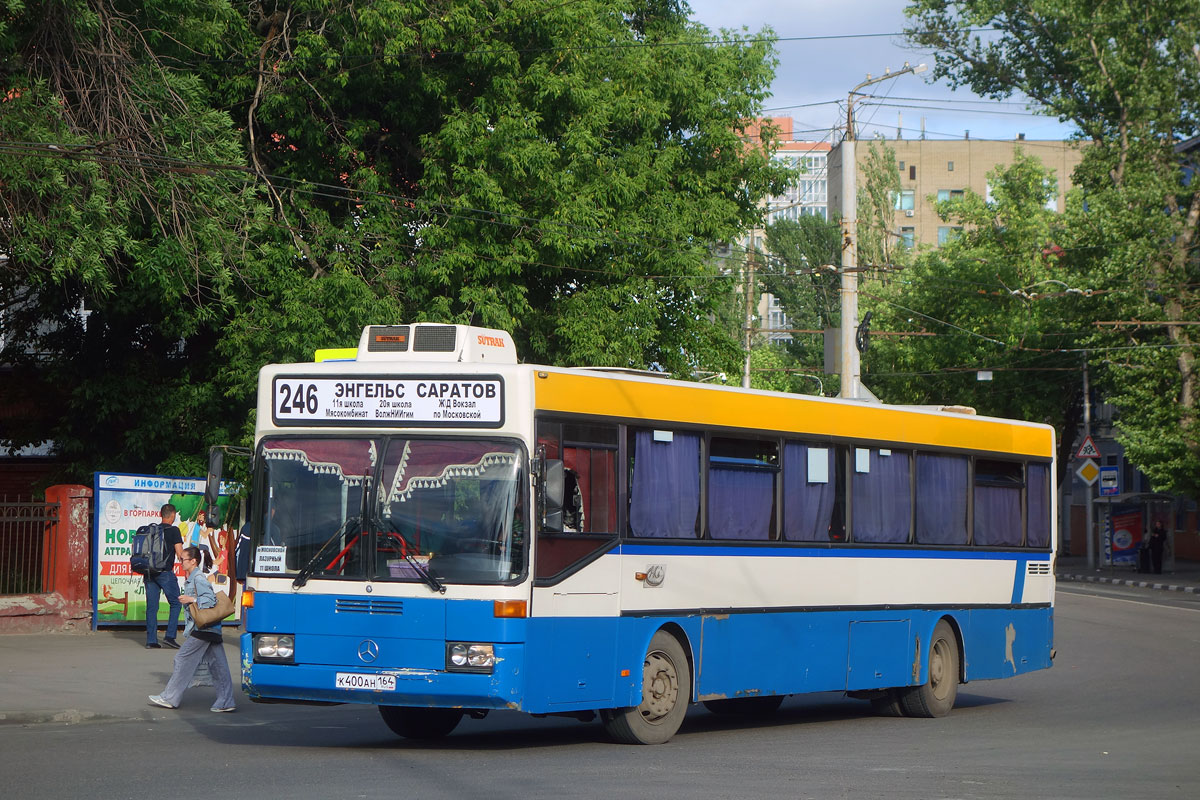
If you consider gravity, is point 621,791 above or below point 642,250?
below

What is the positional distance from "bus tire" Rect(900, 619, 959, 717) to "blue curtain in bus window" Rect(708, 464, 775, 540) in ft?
10.6

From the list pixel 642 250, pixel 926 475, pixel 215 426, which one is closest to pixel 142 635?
pixel 215 426

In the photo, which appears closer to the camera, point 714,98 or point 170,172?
point 170,172

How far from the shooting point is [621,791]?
9.43 m

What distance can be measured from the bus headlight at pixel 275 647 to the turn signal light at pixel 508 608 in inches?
59.0

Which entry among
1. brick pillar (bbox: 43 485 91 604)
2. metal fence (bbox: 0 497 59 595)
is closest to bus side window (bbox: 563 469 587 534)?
metal fence (bbox: 0 497 59 595)

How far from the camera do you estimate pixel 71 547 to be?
2211 centimetres

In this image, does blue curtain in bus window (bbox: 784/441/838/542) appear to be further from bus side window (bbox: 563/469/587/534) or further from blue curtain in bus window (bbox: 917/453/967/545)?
bus side window (bbox: 563/469/587/534)

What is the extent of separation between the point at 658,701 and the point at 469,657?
2.01 m

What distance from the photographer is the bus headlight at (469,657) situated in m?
10.6

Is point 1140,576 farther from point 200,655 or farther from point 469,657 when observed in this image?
point 469,657

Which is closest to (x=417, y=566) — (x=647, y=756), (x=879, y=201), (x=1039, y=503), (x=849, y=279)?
(x=647, y=756)

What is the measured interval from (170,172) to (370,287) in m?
4.09

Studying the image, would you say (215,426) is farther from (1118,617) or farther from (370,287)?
(1118,617)
